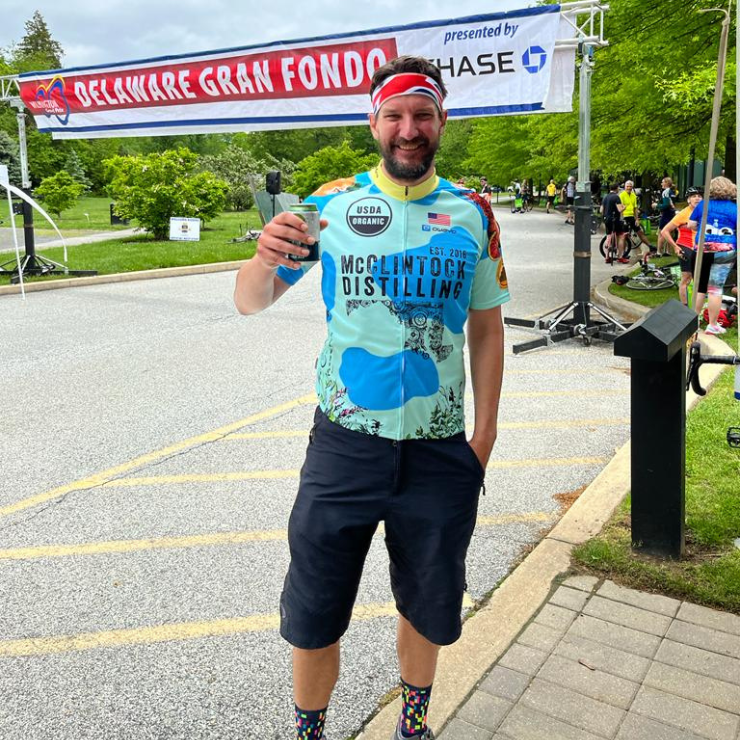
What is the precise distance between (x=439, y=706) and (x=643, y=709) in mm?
699

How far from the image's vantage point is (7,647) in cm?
322

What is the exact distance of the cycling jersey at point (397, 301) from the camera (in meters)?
2.16

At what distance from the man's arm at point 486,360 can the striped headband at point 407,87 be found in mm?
623

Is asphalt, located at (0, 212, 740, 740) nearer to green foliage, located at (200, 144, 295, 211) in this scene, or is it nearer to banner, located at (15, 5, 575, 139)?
banner, located at (15, 5, 575, 139)

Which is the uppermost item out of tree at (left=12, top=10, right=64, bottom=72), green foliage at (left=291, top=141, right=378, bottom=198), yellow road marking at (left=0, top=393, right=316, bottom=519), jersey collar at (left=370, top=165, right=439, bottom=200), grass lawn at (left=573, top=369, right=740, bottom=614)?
tree at (left=12, top=10, right=64, bottom=72)

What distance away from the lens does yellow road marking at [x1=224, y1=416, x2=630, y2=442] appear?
19.6 ft

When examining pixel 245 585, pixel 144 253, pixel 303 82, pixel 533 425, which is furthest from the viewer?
pixel 144 253

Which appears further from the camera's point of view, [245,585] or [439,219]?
[245,585]

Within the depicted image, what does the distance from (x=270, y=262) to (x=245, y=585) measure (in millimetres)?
2065

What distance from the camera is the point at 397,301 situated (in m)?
2.16

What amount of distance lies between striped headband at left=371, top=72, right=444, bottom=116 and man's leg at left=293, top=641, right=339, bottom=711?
157cm

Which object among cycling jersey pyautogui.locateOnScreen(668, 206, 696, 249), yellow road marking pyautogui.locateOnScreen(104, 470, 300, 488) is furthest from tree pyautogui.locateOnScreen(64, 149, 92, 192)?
yellow road marking pyautogui.locateOnScreen(104, 470, 300, 488)

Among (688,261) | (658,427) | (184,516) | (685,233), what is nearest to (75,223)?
(685,233)

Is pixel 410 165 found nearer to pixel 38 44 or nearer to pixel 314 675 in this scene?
pixel 314 675
